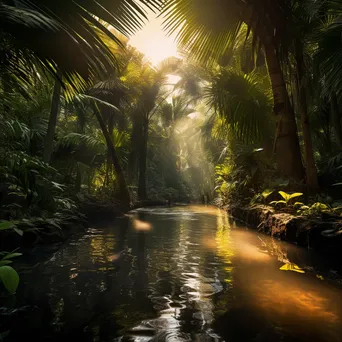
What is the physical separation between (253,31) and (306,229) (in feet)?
16.0

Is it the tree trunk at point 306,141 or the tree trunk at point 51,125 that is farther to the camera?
the tree trunk at point 51,125

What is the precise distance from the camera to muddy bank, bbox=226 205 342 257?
501 cm

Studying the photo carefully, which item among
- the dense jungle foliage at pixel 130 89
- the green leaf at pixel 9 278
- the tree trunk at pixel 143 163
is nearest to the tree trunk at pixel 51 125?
the dense jungle foliage at pixel 130 89

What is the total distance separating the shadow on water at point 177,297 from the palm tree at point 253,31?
3584 millimetres

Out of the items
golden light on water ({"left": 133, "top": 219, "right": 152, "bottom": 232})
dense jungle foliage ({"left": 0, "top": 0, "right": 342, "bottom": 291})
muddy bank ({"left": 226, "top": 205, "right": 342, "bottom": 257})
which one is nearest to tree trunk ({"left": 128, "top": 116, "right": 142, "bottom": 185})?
dense jungle foliage ({"left": 0, "top": 0, "right": 342, "bottom": 291})

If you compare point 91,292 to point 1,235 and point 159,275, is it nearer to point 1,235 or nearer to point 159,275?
point 159,275

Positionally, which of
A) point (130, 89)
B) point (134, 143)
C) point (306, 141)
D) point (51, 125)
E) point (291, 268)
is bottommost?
point (291, 268)

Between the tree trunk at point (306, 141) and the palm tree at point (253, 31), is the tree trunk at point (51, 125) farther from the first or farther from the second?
the tree trunk at point (306, 141)

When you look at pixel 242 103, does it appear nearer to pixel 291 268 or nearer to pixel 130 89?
pixel 291 268

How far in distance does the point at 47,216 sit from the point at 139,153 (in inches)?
731

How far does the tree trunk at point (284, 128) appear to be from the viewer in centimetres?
837

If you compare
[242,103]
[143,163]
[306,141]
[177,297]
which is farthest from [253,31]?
[143,163]

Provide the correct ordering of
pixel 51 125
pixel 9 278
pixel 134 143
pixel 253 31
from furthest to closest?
pixel 134 143
pixel 51 125
pixel 253 31
pixel 9 278

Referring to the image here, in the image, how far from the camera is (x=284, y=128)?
8.41 meters
